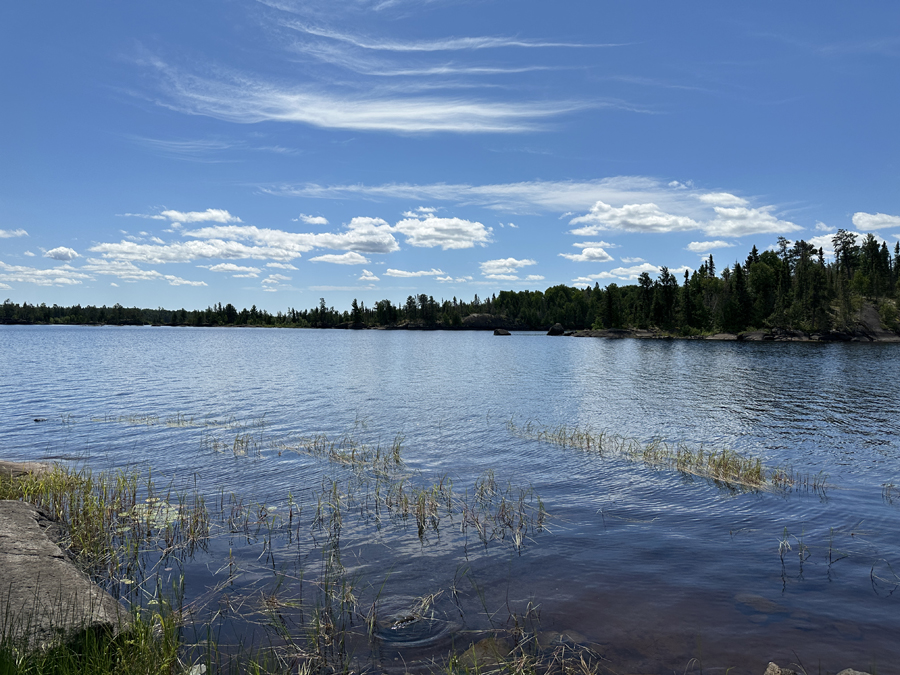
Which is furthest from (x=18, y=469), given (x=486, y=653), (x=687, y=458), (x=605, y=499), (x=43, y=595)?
(x=687, y=458)

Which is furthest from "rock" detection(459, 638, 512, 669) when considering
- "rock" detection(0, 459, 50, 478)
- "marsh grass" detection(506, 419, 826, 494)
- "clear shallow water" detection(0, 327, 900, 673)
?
"rock" detection(0, 459, 50, 478)

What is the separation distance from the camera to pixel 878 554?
1245 cm

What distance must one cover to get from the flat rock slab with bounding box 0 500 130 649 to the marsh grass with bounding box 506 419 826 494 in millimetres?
18938

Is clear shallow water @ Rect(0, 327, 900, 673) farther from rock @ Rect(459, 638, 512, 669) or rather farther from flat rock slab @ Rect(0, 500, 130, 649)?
flat rock slab @ Rect(0, 500, 130, 649)

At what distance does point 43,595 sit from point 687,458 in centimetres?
2131

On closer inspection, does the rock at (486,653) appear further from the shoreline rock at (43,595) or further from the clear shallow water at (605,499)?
the shoreline rock at (43,595)

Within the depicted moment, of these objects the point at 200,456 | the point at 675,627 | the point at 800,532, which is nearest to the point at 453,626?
the point at 675,627

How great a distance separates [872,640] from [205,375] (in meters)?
56.2

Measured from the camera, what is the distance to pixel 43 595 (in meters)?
7.73

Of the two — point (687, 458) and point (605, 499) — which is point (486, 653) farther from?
point (687, 458)

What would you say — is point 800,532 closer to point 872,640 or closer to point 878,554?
point 878,554

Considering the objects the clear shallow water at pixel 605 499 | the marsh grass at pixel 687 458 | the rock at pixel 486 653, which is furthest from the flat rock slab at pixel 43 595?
the marsh grass at pixel 687 458

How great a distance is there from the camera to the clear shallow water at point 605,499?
922 cm

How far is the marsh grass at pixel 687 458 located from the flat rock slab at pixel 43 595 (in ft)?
62.1
